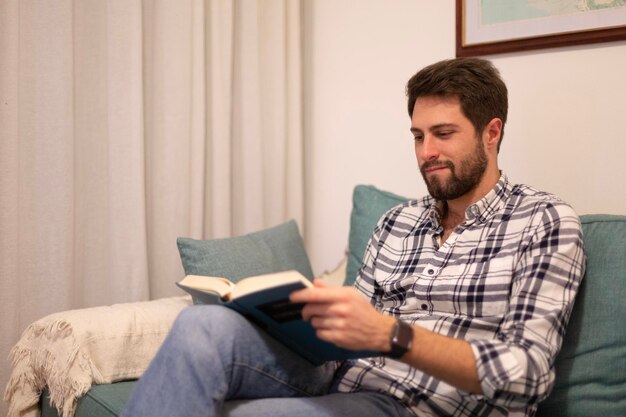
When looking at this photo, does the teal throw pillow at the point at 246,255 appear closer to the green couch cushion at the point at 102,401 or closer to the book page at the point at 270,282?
the green couch cushion at the point at 102,401

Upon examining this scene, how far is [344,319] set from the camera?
1.03 metres

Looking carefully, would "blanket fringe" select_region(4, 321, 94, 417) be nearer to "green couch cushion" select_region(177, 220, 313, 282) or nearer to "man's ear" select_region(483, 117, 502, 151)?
"green couch cushion" select_region(177, 220, 313, 282)

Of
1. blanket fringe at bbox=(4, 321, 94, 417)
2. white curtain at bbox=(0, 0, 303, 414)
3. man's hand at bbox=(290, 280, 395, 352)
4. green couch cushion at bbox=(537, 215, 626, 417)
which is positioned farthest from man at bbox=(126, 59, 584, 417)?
white curtain at bbox=(0, 0, 303, 414)

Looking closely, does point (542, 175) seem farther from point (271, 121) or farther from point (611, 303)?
point (271, 121)

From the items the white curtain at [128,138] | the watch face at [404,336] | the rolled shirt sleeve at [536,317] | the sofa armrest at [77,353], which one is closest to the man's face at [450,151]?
the rolled shirt sleeve at [536,317]

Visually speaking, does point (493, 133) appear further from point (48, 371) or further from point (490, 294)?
point (48, 371)

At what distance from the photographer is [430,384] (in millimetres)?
1254

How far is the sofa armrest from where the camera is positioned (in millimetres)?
1470

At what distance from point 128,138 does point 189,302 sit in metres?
0.56

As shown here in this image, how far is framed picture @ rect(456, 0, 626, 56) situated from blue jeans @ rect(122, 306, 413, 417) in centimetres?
122

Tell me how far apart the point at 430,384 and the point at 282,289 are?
441 millimetres

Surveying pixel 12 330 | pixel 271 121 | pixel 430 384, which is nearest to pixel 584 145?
pixel 430 384

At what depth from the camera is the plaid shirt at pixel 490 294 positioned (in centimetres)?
110

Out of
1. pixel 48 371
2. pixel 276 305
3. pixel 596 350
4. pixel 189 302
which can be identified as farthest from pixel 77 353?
pixel 596 350
